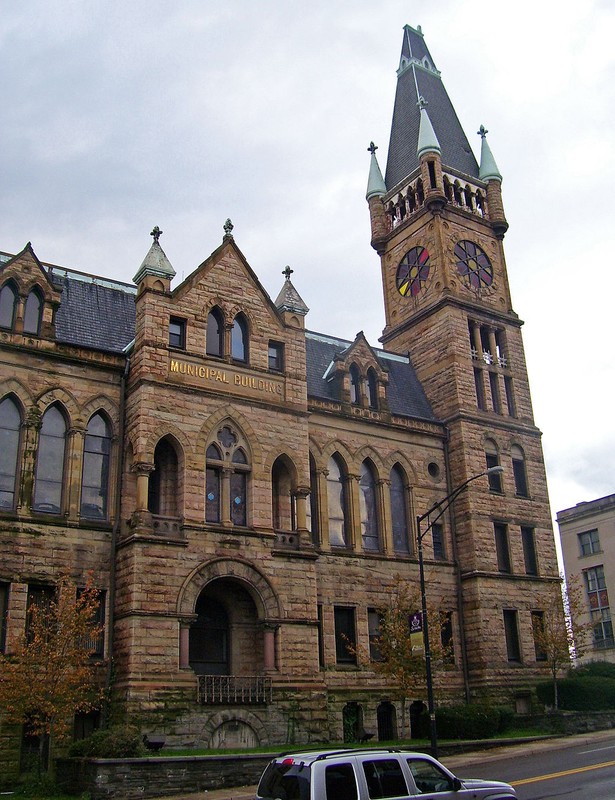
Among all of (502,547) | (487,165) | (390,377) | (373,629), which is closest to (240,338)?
(390,377)

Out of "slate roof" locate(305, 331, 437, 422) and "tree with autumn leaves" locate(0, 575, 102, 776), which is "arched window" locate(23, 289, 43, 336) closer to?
"tree with autumn leaves" locate(0, 575, 102, 776)

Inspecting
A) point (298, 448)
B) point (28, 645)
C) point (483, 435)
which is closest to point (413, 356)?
point (483, 435)

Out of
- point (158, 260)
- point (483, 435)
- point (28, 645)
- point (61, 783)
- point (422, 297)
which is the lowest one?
point (61, 783)

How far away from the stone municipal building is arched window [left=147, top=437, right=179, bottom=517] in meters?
0.08

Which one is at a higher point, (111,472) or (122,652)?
(111,472)

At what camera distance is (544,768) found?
22.4 metres

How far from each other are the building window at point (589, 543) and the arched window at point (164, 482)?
168ft

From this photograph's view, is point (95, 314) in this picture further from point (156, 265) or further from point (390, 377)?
point (390, 377)

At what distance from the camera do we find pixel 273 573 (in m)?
29.7

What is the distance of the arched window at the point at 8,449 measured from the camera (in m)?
27.6

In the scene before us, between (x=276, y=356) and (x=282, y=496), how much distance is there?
5441 millimetres

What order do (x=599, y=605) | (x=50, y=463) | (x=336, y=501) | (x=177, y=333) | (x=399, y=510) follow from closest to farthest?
1. (x=50, y=463)
2. (x=177, y=333)
3. (x=336, y=501)
4. (x=399, y=510)
5. (x=599, y=605)

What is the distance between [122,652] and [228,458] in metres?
7.48

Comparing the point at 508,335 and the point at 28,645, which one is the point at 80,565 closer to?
the point at 28,645
